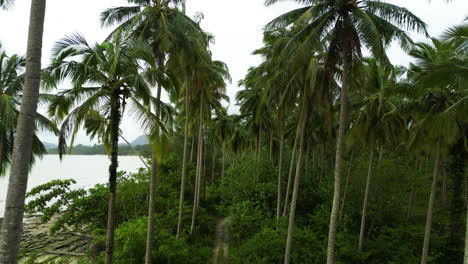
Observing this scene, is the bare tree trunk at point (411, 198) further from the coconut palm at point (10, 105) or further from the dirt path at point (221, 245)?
the coconut palm at point (10, 105)

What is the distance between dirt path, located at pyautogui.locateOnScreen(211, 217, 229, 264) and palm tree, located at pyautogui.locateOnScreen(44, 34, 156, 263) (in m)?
7.58

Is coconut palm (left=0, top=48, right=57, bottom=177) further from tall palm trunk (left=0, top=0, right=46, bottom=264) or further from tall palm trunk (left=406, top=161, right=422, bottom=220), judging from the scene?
tall palm trunk (left=406, top=161, right=422, bottom=220)

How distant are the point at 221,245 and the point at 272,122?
1047cm

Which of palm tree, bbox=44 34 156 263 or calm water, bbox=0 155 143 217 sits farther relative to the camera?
calm water, bbox=0 155 143 217

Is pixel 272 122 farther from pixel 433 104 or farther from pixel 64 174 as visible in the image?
pixel 64 174

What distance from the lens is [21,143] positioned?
4168 millimetres

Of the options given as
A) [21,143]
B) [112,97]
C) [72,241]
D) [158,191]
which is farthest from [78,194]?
[21,143]

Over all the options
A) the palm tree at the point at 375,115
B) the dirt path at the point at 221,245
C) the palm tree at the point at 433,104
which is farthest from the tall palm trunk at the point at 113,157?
Answer: the palm tree at the point at 375,115

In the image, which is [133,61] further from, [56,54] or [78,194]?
Answer: [78,194]

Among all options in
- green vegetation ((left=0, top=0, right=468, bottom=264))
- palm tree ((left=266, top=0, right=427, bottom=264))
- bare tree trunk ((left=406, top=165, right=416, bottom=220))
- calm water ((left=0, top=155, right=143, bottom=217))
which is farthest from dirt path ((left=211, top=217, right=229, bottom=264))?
bare tree trunk ((left=406, top=165, right=416, bottom=220))

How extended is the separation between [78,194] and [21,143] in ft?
43.6

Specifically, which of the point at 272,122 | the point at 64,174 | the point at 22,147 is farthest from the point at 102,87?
the point at 64,174

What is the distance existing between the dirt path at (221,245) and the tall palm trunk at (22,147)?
1190 centimetres

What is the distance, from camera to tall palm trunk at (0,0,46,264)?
404cm
